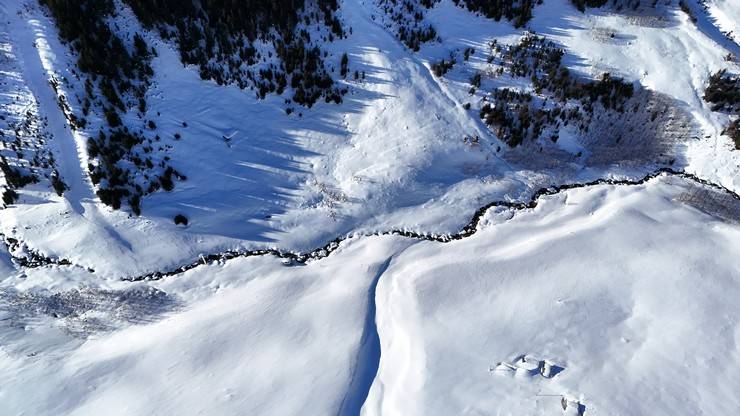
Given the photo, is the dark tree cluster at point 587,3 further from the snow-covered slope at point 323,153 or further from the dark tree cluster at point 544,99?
the dark tree cluster at point 544,99

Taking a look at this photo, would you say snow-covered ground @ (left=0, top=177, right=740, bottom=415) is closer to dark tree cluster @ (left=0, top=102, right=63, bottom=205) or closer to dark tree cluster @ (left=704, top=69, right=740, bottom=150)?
dark tree cluster @ (left=0, top=102, right=63, bottom=205)

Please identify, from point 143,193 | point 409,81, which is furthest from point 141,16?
A: point 409,81

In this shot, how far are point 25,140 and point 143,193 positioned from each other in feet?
14.3

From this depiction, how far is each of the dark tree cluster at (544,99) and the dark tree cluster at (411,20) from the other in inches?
116

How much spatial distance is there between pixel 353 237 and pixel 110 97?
9.82 m

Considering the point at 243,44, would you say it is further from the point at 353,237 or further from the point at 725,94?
the point at 725,94

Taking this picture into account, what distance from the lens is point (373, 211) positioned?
12594mm

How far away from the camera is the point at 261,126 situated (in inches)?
542

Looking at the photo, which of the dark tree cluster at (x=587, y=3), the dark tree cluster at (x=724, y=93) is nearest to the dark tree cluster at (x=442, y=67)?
the dark tree cluster at (x=587, y=3)

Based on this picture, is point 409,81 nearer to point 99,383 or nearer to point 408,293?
point 408,293

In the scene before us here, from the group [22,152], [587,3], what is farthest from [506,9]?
[22,152]

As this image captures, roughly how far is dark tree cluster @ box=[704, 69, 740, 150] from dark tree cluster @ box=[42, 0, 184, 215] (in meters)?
20.4

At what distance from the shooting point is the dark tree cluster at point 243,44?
14.1m

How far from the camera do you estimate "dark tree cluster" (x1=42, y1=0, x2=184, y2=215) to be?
12047mm
